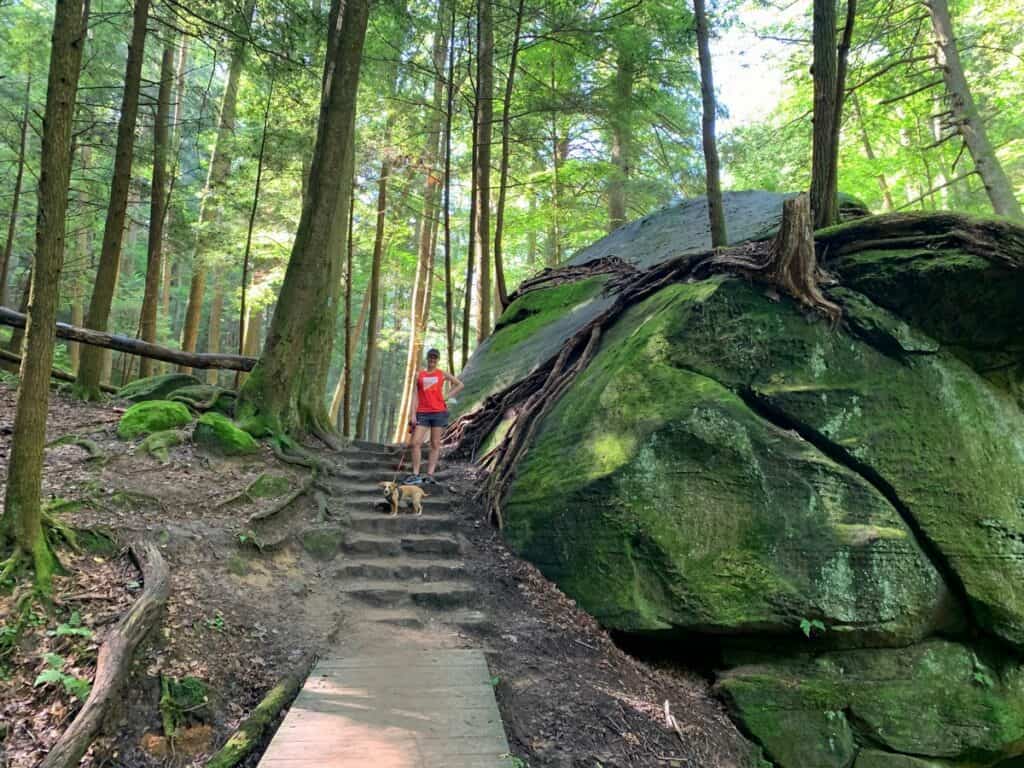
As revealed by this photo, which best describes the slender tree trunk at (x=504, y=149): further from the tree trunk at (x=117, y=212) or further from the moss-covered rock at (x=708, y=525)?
the moss-covered rock at (x=708, y=525)

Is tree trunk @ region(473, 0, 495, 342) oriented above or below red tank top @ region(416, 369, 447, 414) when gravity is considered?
above

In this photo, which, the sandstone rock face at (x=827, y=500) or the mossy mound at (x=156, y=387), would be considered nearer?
the sandstone rock face at (x=827, y=500)

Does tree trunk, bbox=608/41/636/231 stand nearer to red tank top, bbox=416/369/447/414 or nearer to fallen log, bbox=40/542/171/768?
Result: red tank top, bbox=416/369/447/414

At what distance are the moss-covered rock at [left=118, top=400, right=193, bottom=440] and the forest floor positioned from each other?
46cm

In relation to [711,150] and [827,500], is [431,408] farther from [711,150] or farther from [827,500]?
[711,150]

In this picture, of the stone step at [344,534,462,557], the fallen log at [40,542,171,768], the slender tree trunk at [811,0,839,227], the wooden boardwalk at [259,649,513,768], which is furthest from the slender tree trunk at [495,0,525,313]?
the wooden boardwalk at [259,649,513,768]

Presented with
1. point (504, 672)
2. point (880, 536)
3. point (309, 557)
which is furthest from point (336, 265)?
point (880, 536)

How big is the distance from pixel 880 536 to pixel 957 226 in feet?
11.5

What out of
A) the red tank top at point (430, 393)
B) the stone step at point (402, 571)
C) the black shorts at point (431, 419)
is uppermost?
the red tank top at point (430, 393)

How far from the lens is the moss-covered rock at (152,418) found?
710 centimetres

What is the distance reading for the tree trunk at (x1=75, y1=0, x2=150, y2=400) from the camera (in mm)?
8602

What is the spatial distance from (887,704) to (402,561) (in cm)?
445

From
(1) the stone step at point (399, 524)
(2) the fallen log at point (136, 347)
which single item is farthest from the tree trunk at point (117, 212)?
(1) the stone step at point (399, 524)

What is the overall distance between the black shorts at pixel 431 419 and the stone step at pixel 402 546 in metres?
2.10
